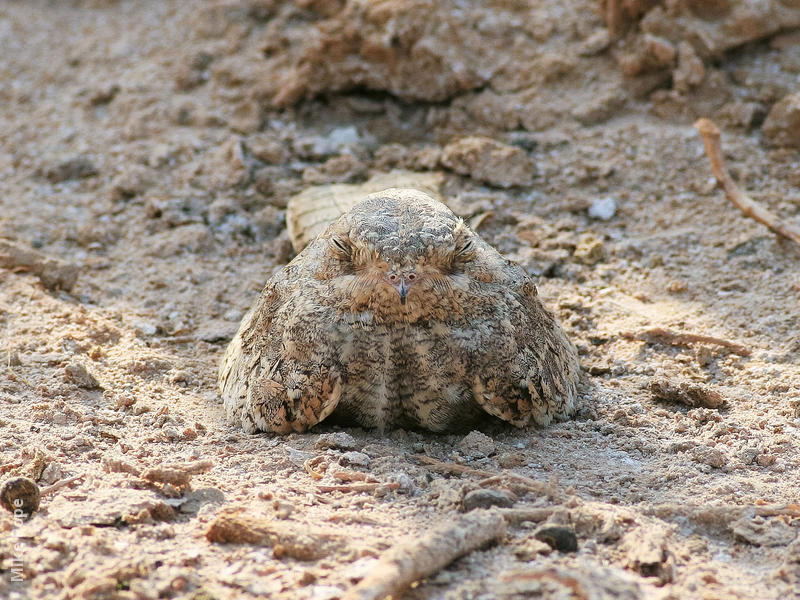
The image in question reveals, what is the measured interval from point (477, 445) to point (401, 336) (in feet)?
1.84

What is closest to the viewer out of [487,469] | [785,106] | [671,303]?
[487,469]

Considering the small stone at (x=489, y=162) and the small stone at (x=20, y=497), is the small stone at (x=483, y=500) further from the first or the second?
the small stone at (x=489, y=162)

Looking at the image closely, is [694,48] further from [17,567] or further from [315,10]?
[17,567]

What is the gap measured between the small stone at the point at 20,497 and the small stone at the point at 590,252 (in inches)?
135

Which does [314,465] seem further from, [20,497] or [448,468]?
[20,497]

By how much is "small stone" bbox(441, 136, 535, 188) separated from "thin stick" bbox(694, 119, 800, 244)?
113 cm

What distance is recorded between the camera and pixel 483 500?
3.25 metres

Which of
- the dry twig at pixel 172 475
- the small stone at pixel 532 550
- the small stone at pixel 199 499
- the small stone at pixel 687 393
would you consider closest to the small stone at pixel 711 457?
the small stone at pixel 687 393

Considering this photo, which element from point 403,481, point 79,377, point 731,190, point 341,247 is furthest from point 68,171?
point 731,190

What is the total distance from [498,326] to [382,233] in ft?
2.04

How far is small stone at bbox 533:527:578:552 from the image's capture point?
2.96m

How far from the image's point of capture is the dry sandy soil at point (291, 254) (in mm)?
2949


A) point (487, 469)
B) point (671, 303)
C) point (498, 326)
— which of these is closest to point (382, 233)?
point (498, 326)

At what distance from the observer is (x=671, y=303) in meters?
5.14
